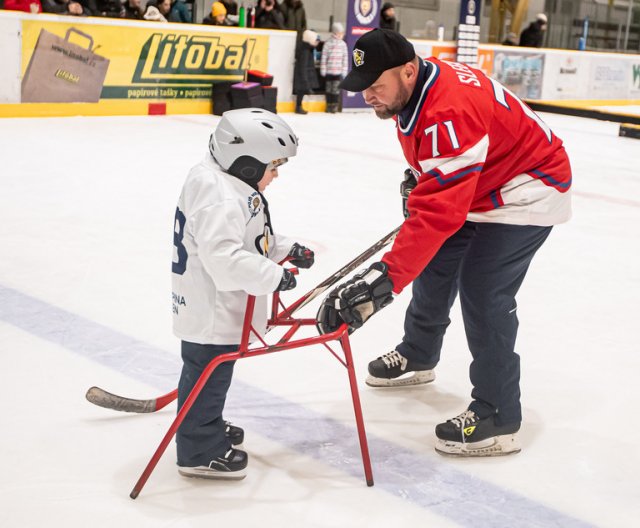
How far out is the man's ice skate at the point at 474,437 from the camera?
8.37ft

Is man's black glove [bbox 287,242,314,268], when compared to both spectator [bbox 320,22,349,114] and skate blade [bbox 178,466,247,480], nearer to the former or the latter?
skate blade [bbox 178,466,247,480]

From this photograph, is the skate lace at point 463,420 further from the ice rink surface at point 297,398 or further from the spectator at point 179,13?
the spectator at point 179,13

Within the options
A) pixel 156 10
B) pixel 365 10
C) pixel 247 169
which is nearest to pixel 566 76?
pixel 365 10

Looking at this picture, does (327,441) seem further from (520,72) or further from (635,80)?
(635,80)

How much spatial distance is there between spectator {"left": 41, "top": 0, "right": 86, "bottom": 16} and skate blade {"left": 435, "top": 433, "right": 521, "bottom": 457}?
8.18m

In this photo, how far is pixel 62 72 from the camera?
31.6 feet

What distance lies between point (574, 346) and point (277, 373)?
4.05 ft

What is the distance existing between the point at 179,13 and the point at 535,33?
7553 millimetres

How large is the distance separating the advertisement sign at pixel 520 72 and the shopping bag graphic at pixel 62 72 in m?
7.54

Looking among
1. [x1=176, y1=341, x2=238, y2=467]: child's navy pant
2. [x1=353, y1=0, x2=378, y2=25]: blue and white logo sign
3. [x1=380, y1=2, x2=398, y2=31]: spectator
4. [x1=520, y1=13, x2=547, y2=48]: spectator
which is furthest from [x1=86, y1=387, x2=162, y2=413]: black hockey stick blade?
[x1=520, y1=13, x2=547, y2=48]: spectator

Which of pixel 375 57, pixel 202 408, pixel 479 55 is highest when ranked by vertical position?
pixel 375 57

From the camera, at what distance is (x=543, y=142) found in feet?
8.28

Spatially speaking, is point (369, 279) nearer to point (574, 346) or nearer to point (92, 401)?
point (92, 401)

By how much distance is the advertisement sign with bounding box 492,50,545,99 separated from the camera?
15234mm
